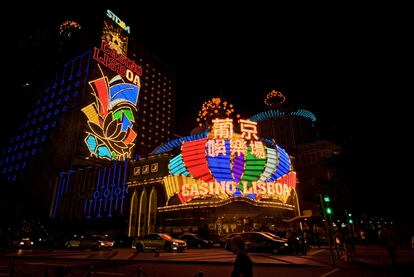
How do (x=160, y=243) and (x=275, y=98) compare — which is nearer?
(x=160, y=243)

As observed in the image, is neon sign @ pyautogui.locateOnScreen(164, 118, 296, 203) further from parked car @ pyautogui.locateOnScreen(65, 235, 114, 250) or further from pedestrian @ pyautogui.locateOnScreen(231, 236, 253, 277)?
pedestrian @ pyautogui.locateOnScreen(231, 236, 253, 277)

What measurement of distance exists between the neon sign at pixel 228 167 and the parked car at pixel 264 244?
1156cm

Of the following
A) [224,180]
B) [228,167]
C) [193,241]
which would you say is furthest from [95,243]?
[228,167]

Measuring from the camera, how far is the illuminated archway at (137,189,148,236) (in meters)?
40.1

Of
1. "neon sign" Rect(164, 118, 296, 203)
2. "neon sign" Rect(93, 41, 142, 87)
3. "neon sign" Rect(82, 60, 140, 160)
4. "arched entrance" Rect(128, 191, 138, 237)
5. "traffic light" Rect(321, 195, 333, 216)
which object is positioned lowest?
"traffic light" Rect(321, 195, 333, 216)

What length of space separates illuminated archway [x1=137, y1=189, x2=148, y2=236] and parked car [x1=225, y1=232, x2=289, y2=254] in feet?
74.7

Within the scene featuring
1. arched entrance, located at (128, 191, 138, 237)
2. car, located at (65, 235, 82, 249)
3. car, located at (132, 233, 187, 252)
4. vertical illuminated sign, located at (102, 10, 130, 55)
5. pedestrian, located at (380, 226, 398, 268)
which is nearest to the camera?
pedestrian, located at (380, 226, 398, 268)

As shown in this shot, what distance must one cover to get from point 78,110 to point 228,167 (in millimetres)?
53326

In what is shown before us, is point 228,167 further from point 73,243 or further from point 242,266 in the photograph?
point 242,266

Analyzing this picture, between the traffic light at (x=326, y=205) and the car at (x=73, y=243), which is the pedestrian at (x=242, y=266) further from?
the car at (x=73, y=243)

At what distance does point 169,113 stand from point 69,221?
70731 mm

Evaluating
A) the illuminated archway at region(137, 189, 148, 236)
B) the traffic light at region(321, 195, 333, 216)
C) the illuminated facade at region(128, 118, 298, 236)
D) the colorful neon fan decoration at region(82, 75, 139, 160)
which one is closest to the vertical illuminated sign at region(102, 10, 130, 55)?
the colorful neon fan decoration at region(82, 75, 139, 160)

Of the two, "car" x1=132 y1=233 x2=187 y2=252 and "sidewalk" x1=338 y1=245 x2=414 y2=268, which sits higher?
"car" x1=132 y1=233 x2=187 y2=252

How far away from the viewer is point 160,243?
72.6 ft
